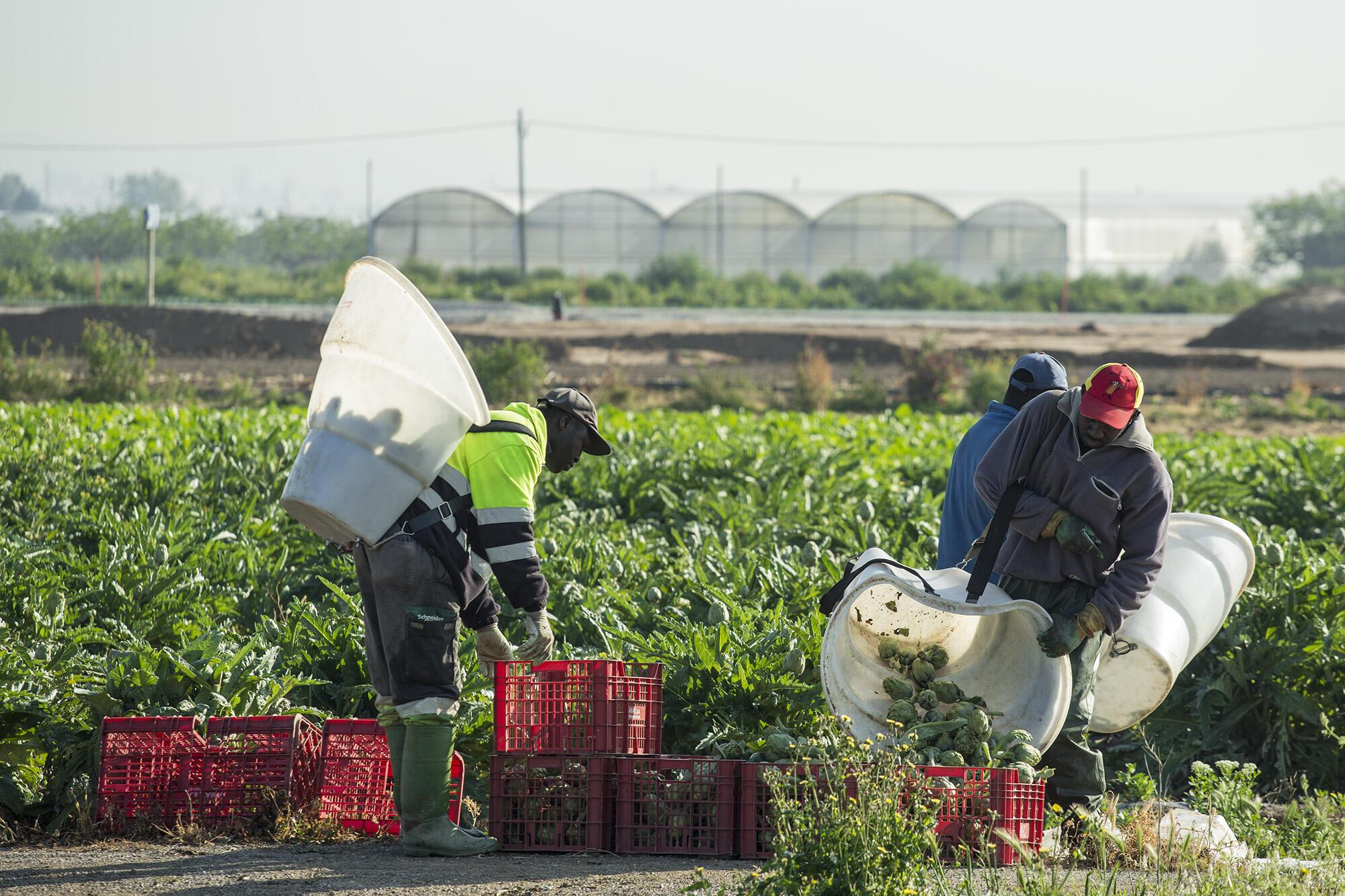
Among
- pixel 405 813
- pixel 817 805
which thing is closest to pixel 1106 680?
pixel 817 805

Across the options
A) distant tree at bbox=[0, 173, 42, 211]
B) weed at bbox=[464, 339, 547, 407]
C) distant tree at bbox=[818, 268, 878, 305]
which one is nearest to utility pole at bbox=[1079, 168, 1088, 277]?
distant tree at bbox=[818, 268, 878, 305]

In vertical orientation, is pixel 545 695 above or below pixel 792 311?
below

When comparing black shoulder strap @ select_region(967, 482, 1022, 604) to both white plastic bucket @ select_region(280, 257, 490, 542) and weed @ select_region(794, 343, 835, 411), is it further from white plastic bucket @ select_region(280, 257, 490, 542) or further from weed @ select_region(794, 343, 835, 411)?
weed @ select_region(794, 343, 835, 411)

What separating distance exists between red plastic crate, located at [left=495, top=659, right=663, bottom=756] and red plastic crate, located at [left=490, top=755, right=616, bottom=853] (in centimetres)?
5

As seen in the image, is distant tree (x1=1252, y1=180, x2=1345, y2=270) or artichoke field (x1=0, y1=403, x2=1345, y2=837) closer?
artichoke field (x1=0, y1=403, x2=1345, y2=837)

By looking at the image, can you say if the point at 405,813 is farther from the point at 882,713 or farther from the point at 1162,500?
the point at 1162,500

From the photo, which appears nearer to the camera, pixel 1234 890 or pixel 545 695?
A: pixel 1234 890

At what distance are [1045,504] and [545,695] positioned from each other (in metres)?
1.71

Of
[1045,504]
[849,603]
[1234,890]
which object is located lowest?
[1234,890]

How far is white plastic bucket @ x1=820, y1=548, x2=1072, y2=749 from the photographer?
4.36m

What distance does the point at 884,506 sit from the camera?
28.0 ft

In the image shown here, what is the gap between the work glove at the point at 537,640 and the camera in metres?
4.29

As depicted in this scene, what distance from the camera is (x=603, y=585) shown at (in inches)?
252

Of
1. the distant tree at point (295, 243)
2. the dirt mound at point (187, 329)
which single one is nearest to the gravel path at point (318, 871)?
the dirt mound at point (187, 329)
